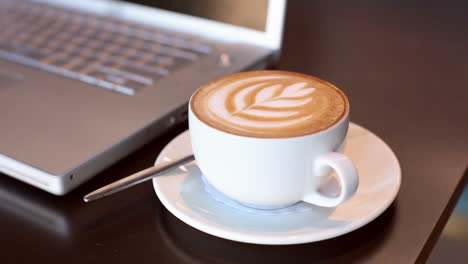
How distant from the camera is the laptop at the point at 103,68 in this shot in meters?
0.55

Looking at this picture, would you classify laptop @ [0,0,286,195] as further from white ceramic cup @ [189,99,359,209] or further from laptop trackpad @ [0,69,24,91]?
white ceramic cup @ [189,99,359,209]

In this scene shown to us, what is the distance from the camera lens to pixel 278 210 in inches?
18.5

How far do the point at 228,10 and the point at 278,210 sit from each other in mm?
349

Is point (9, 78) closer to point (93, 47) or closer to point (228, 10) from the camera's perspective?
point (93, 47)

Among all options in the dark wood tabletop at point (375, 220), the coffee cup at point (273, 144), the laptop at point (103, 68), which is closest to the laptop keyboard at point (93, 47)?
the laptop at point (103, 68)

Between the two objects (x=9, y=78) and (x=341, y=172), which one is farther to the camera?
(x=9, y=78)

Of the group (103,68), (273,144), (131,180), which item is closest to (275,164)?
(273,144)

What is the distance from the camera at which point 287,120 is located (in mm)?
448

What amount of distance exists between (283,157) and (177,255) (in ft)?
0.35

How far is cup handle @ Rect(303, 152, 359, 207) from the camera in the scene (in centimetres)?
42

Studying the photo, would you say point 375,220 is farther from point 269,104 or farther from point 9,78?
point 9,78

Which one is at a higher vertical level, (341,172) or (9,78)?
(341,172)

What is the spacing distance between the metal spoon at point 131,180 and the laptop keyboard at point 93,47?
0.17 meters

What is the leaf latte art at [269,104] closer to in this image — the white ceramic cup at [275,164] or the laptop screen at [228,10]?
the white ceramic cup at [275,164]
